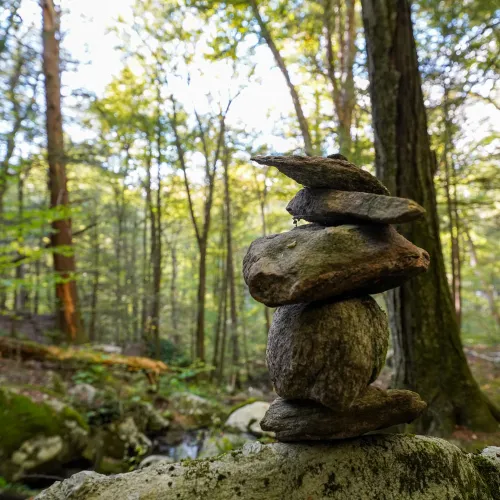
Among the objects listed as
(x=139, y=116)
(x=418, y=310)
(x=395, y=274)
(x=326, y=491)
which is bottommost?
(x=326, y=491)

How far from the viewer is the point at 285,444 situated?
268 centimetres

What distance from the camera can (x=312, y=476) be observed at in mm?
2451

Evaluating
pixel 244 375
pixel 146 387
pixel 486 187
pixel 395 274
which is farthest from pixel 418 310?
pixel 244 375

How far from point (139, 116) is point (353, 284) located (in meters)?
12.1

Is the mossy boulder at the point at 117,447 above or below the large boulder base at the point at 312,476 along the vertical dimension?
below

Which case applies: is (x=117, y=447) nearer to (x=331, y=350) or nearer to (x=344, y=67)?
(x=331, y=350)

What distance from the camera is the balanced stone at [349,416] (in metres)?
2.48

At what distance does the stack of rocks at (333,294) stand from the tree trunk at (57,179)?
9502 millimetres

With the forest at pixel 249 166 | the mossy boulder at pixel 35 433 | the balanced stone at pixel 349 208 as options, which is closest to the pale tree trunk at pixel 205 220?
the forest at pixel 249 166

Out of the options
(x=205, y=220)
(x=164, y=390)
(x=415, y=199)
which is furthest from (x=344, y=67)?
(x=164, y=390)

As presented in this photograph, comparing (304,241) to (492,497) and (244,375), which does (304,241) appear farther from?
(244,375)

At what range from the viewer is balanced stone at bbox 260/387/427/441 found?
8.13ft

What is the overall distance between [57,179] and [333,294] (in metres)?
10.5

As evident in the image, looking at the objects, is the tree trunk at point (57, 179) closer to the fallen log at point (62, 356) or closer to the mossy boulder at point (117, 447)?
the fallen log at point (62, 356)
